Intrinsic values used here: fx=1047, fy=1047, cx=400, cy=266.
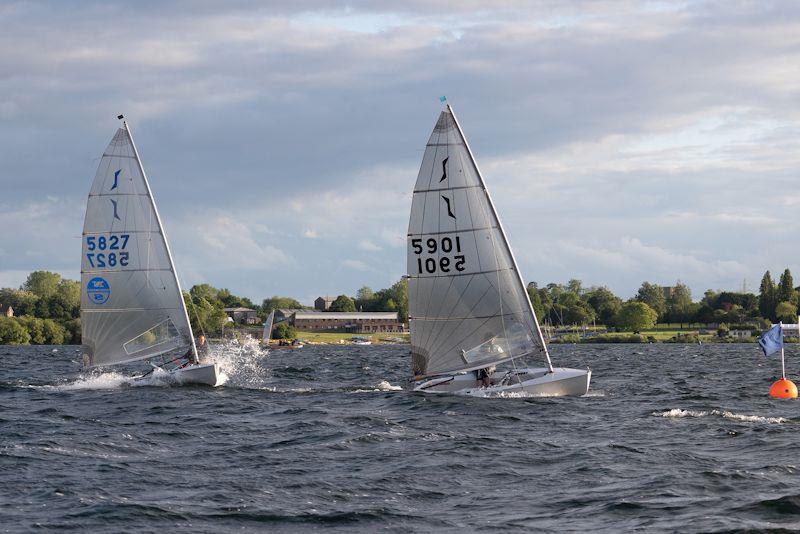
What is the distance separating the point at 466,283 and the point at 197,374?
548 inches

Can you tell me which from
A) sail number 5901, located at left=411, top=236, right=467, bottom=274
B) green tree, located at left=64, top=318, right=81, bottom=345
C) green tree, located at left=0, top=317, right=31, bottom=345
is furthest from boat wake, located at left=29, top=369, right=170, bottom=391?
green tree, located at left=64, top=318, right=81, bottom=345

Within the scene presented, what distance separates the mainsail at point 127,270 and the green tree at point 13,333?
395ft

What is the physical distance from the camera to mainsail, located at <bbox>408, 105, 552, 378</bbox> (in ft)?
136

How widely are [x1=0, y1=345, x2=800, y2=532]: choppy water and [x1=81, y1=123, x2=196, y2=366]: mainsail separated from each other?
443 cm

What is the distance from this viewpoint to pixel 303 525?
20.3m

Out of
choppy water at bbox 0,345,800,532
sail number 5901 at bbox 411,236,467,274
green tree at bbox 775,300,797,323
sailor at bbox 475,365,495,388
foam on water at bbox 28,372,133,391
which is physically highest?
sail number 5901 at bbox 411,236,467,274

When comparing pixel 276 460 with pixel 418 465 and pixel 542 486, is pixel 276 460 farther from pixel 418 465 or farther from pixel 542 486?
pixel 542 486

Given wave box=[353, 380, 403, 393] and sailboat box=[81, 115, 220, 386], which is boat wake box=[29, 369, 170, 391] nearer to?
sailboat box=[81, 115, 220, 386]

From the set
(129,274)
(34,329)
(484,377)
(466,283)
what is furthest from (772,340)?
(34,329)

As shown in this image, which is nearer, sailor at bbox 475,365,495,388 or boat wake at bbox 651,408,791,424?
boat wake at bbox 651,408,791,424

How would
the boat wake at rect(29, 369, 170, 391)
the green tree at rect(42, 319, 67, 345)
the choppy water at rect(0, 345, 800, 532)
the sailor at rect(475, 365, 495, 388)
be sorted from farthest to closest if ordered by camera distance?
the green tree at rect(42, 319, 67, 345) → the boat wake at rect(29, 369, 170, 391) → the sailor at rect(475, 365, 495, 388) → the choppy water at rect(0, 345, 800, 532)

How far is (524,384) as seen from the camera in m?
41.0

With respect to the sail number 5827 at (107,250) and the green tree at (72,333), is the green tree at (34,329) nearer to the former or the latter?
the green tree at (72,333)

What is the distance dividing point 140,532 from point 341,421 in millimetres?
16034
